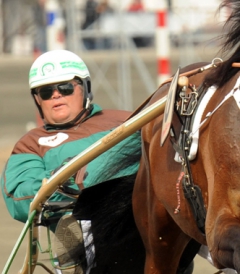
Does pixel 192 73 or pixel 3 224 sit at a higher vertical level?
pixel 192 73

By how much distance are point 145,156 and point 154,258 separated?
456 millimetres

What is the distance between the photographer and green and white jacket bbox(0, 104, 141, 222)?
137 inches

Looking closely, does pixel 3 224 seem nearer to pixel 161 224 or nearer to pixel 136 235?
pixel 136 235

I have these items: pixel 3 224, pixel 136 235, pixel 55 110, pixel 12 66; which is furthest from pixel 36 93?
pixel 12 66

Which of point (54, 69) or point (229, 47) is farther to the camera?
point (54, 69)

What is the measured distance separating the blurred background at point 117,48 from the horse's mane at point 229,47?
1201mm

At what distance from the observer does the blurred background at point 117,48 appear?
290 inches

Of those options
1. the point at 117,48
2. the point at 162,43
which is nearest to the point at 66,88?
the point at 162,43

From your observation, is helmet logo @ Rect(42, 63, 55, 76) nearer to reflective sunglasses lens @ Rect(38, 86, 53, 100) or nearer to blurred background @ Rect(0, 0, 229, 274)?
reflective sunglasses lens @ Rect(38, 86, 53, 100)

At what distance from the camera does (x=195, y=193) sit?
111 inches

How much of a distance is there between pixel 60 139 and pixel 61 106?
174 millimetres

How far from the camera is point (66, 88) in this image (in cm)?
380

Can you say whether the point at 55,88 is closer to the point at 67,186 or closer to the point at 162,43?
the point at 67,186

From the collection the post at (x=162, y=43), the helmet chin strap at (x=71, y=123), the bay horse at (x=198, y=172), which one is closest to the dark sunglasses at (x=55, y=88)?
the helmet chin strap at (x=71, y=123)
